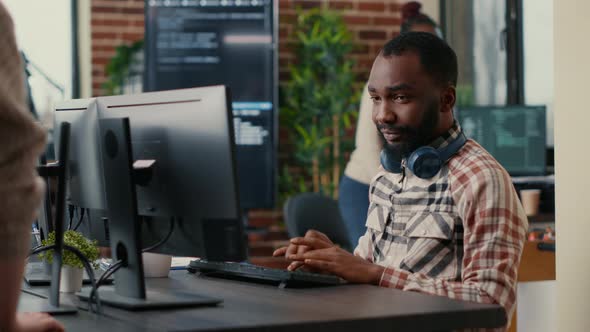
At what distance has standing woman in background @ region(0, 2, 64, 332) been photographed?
4.07 ft

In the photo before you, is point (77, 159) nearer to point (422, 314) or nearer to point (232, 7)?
point (422, 314)

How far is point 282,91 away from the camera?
6055 mm

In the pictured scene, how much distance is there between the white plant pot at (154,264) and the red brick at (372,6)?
175 inches

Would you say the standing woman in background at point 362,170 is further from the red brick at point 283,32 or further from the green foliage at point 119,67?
the green foliage at point 119,67

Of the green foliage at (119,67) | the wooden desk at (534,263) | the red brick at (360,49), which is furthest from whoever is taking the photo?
the red brick at (360,49)

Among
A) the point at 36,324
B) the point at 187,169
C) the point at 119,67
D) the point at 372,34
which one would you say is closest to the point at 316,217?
the point at 119,67

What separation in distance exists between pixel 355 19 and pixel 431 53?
4331 mm

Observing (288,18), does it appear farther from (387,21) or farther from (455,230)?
(455,230)

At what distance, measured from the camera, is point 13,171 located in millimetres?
1247

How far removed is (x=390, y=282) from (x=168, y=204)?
0.50 m

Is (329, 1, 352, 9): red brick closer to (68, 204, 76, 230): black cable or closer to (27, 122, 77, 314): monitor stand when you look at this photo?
(68, 204, 76, 230): black cable

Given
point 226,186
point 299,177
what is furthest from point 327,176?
point 226,186

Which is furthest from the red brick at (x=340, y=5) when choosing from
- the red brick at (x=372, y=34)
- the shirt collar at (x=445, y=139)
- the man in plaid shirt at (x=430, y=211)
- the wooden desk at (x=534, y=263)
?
the shirt collar at (x=445, y=139)

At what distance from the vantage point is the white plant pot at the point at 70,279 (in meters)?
1.97
